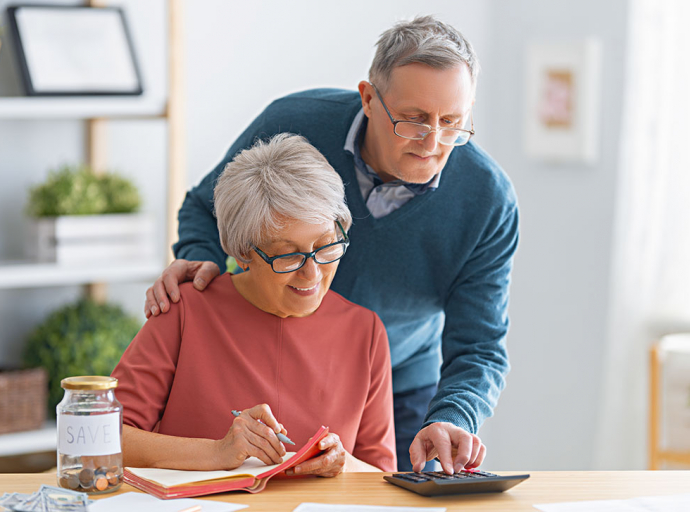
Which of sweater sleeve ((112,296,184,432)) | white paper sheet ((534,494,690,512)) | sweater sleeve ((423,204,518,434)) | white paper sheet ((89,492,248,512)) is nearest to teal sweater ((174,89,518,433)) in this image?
sweater sleeve ((423,204,518,434))

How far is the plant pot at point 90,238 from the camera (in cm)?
288

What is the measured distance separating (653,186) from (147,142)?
1.96 m

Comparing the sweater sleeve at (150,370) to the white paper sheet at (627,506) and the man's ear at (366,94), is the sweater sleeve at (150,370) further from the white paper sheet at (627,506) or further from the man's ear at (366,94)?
the white paper sheet at (627,506)

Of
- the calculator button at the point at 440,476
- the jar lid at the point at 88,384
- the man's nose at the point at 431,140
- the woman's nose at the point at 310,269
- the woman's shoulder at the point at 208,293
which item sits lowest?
the calculator button at the point at 440,476

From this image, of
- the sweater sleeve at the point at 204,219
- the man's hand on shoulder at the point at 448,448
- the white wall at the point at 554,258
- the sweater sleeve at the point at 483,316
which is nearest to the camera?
the man's hand on shoulder at the point at 448,448

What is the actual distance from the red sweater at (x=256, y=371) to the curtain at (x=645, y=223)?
6.65 ft

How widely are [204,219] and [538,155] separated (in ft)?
6.98

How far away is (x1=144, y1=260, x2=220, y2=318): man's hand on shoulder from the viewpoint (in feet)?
5.38

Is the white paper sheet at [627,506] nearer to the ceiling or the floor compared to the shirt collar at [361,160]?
nearer to the floor

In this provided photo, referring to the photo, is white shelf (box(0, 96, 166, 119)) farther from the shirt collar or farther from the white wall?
the white wall

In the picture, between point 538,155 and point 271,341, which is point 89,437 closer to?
point 271,341

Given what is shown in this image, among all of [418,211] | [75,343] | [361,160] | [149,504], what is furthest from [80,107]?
[149,504]

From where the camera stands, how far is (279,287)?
63.2 inches

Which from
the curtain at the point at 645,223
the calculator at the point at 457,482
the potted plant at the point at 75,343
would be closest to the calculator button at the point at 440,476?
the calculator at the point at 457,482
